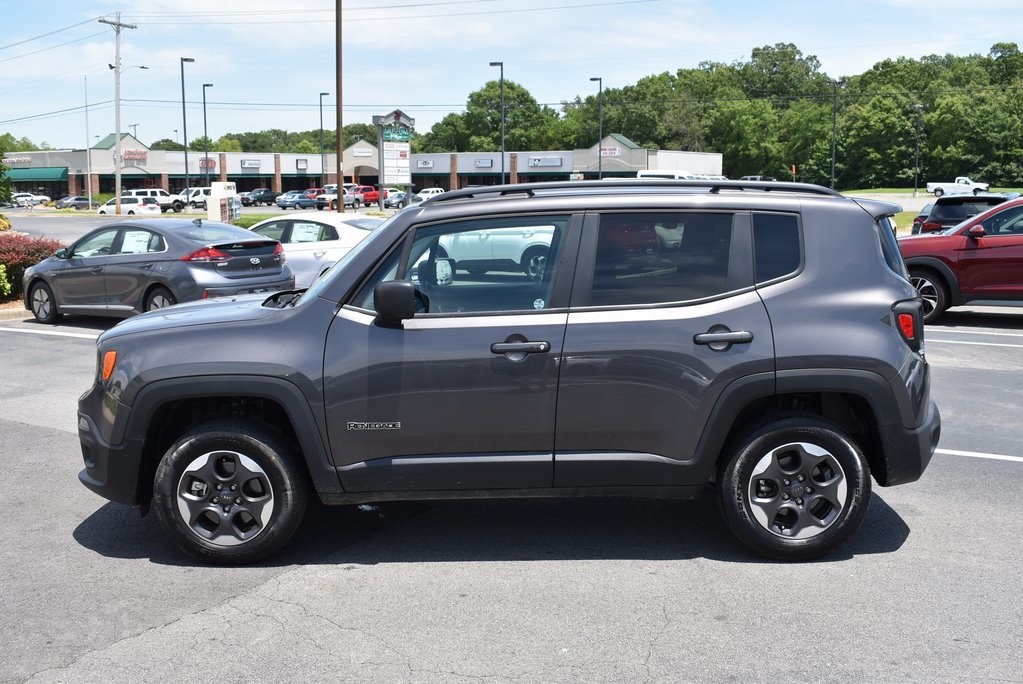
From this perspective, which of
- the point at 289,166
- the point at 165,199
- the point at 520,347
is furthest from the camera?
the point at 289,166

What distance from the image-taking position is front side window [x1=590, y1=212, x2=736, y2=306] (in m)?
4.80

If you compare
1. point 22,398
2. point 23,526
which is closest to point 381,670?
point 23,526

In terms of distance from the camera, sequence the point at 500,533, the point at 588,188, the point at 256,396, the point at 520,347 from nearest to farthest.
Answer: the point at 520,347 → the point at 256,396 → the point at 588,188 → the point at 500,533

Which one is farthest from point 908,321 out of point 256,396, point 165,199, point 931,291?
point 165,199

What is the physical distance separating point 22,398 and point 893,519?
25.4 ft

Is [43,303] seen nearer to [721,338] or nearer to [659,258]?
[659,258]

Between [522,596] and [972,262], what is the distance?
36.3 ft

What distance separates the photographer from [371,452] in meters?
4.79

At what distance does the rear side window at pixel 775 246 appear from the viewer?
487 cm

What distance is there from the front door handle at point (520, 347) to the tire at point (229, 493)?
1.16 meters

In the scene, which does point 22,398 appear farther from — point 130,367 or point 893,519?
point 893,519

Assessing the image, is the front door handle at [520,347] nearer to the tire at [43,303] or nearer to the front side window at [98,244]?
the front side window at [98,244]

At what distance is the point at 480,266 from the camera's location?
16.1 feet

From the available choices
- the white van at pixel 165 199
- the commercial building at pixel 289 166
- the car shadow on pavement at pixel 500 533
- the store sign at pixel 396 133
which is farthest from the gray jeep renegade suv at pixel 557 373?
the commercial building at pixel 289 166
